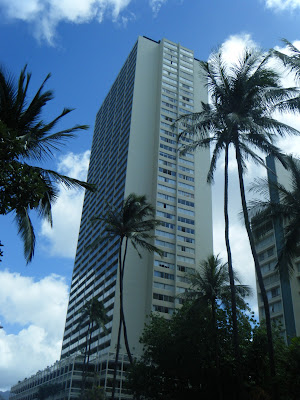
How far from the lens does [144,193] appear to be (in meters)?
85.4

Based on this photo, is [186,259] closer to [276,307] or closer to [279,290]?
[279,290]

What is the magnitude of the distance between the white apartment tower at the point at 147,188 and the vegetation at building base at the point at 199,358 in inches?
1681

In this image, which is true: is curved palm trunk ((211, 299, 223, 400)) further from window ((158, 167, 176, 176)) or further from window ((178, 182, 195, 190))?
window ((158, 167, 176, 176))

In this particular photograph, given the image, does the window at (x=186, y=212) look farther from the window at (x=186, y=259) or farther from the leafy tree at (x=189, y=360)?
the leafy tree at (x=189, y=360)

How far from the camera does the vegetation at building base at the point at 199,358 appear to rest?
2648 centimetres

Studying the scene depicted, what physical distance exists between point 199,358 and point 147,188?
61.2 m

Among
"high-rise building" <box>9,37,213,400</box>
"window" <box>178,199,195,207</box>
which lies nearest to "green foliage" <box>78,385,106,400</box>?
"high-rise building" <box>9,37,213,400</box>

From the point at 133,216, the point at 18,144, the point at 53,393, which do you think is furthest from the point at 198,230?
the point at 18,144

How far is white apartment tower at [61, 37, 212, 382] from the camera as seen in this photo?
7669 cm

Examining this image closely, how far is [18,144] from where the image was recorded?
9.21 m

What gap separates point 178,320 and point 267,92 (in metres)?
17.1

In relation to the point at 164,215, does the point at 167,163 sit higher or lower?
higher

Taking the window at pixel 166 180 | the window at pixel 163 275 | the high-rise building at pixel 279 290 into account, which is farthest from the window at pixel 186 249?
the window at pixel 166 180

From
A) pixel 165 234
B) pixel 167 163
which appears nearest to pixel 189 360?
pixel 165 234
